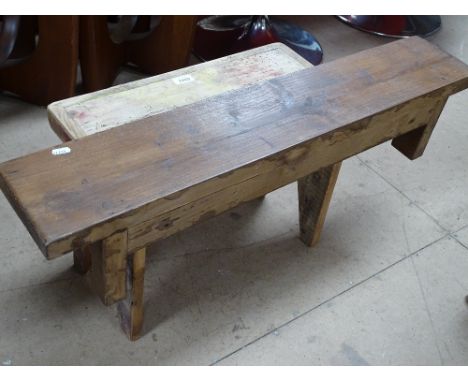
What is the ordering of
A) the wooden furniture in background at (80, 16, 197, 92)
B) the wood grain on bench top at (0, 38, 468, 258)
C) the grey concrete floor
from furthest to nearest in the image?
the wooden furniture in background at (80, 16, 197, 92) → the grey concrete floor → the wood grain on bench top at (0, 38, 468, 258)

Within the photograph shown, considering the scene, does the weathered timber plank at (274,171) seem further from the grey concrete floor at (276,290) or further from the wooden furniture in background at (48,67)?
the wooden furniture in background at (48,67)

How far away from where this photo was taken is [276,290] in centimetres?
162

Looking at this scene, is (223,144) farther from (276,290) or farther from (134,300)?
(276,290)

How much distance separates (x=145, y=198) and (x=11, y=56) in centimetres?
137

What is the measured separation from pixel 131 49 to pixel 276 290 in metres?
1.36

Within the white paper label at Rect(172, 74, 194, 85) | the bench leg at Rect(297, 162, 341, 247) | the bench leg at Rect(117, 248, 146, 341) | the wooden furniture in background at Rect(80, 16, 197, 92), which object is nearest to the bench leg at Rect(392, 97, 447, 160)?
A: the bench leg at Rect(297, 162, 341, 247)

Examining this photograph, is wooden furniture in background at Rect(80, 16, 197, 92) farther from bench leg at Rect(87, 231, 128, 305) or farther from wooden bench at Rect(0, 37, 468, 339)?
bench leg at Rect(87, 231, 128, 305)

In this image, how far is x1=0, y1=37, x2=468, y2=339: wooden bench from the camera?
3.39ft

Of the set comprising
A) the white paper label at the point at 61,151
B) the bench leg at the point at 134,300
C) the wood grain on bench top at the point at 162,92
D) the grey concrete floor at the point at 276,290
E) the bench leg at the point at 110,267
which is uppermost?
the white paper label at the point at 61,151

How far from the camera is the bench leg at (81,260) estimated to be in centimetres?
150

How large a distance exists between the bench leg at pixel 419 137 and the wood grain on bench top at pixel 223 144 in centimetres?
5

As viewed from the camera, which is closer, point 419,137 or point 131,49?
point 419,137

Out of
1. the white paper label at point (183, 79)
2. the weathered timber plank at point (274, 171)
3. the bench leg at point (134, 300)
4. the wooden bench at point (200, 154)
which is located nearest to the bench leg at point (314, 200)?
the wooden bench at point (200, 154)

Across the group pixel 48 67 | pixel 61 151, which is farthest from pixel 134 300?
pixel 48 67
